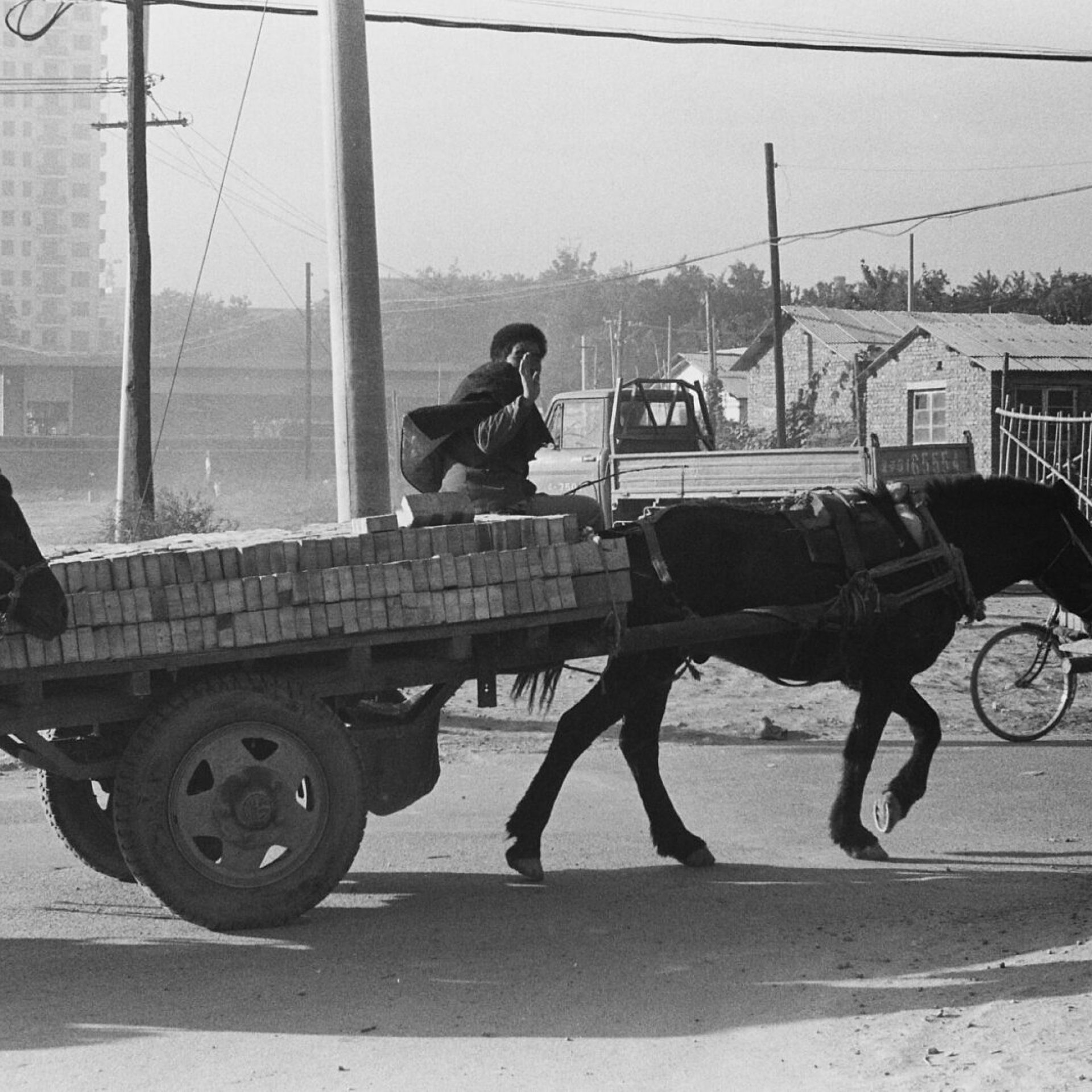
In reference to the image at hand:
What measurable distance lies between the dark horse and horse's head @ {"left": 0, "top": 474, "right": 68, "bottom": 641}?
2318mm

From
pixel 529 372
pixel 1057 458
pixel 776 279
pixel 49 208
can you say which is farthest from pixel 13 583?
pixel 49 208

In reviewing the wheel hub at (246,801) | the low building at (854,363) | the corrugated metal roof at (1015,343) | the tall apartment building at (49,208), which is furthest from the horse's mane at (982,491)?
the tall apartment building at (49,208)

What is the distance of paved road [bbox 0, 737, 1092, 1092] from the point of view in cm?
441

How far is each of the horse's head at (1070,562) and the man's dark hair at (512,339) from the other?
107 inches

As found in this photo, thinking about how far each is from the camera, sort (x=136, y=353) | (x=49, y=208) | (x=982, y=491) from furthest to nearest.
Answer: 1. (x=49, y=208)
2. (x=136, y=353)
3. (x=982, y=491)

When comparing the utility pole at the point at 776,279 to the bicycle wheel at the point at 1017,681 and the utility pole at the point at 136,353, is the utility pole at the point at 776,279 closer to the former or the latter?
the utility pole at the point at 136,353

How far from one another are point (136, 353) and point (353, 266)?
11.6 metres

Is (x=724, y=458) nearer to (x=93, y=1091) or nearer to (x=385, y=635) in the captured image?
(x=385, y=635)

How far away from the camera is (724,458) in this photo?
1989cm

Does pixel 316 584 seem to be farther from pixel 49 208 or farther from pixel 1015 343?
pixel 49 208

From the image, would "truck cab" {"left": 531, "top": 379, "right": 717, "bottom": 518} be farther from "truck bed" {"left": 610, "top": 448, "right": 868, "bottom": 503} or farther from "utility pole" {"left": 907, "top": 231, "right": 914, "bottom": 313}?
"utility pole" {"left": 907, "top": 231, "right": 914, "bottom": 313}

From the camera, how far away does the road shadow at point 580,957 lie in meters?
4.87

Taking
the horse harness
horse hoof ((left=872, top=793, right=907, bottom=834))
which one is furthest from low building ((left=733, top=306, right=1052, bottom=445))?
horse hoof ((left=872, top=793, right=907, bottom=834))

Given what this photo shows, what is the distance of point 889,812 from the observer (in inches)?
282
